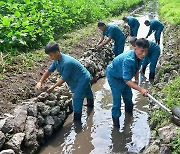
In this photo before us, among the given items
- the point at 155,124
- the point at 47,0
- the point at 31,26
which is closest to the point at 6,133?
the point at 155,124

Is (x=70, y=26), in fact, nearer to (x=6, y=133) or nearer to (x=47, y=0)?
(x=47, y=0)

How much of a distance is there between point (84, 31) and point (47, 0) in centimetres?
225

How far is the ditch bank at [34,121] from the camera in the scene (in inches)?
215

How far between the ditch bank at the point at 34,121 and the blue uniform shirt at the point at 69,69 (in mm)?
702

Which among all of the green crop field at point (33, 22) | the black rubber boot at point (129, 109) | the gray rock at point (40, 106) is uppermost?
the green crop field at point (33, 22)

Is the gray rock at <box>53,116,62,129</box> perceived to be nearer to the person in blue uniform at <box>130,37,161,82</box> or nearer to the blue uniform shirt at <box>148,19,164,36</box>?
the person in blue uniform at <box>130,37,161,82</box>

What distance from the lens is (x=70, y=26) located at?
14719 millimetres

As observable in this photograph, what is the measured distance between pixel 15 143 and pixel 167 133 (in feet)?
8.51

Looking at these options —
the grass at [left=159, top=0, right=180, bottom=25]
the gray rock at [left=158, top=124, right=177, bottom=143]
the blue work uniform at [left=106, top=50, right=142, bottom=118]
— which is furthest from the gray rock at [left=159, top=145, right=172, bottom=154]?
the grass at [left=159, top=0, right=180, bottom=25]

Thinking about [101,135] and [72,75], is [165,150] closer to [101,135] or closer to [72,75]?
[101,135]

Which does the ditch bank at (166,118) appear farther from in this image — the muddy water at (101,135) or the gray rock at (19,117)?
the gray rock at (19,117)

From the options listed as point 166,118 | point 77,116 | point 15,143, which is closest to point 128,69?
point 166,118

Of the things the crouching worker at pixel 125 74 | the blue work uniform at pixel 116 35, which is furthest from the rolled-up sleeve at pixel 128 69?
the blue work uniform at pixel 116 35

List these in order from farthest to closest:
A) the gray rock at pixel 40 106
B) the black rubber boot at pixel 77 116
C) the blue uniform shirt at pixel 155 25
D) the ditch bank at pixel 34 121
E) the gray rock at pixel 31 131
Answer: the blue uniform shirt at pixel 155 25
the black rubber boot at pixel 77 116
the gray rock at pixel 40 106
the gray rock at pixel 31 131
the ditch bank at pixel 34 121
